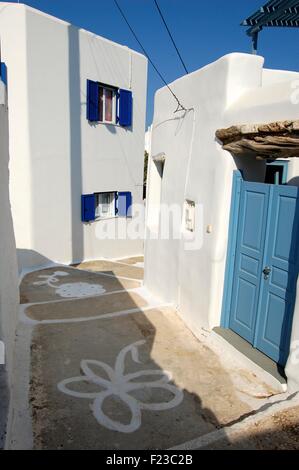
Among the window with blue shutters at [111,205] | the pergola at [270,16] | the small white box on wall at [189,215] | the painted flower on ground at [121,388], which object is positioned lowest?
the painted flower on ground at [121,388]

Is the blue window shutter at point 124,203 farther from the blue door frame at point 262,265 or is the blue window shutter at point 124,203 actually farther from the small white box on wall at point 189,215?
the blue door frame at point 262,265

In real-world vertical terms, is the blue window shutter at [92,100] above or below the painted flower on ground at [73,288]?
above

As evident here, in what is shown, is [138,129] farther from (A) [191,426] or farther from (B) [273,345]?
(A) [191,426]

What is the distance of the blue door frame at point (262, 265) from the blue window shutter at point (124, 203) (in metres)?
Answer: 9.00

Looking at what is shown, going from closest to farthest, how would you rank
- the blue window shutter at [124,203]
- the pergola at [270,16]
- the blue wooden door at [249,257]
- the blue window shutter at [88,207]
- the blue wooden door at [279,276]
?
the blue wooden door at [279,276] < the blue wooden door at [249,257] < the pergola at [270,16] < the blue window shutter at [88,207] < the blue window shutter at [124,203]

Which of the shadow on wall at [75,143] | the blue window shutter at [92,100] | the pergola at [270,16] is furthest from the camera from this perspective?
the blue window shutter at [92,100]

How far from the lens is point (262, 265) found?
4.81m

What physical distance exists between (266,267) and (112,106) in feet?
33.2

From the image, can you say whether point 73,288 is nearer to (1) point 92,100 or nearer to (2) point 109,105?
(1) point 92,100

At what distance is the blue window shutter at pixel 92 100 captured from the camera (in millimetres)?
11820

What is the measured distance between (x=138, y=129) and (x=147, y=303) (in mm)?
8636

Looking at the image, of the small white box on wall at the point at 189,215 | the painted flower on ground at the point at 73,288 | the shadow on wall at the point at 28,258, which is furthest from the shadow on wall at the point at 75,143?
the small white box on wall at the point at 189,215

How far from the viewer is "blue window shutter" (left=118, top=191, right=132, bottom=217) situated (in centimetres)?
1401
